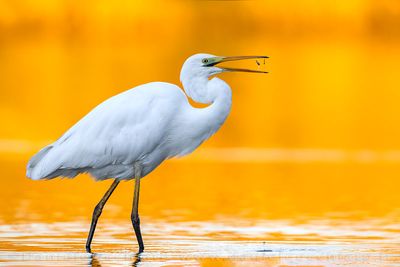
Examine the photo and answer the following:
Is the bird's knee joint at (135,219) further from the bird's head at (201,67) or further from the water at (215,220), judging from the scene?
the bird's head at (201,67)

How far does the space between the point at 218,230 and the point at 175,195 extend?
21.4ft

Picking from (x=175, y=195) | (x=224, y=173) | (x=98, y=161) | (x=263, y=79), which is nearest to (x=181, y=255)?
(x=98, y=161)

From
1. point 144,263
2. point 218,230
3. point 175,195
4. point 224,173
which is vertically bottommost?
point 144,263

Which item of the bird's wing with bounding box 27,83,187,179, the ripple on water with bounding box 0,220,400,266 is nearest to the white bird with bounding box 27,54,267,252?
the bird's wing with bounding box 27,83,187,179

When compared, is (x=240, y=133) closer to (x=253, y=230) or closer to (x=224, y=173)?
(x=224, y=173)

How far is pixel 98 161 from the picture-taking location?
1506cm

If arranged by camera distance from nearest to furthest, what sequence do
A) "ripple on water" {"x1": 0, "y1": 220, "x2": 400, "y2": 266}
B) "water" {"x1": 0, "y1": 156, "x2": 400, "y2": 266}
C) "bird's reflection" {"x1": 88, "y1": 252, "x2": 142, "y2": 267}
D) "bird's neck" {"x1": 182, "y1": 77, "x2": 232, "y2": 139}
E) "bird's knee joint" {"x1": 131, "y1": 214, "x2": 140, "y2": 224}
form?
1. "bird's reflection" {"x1": 88, "y1": 252, "x2": 142, "y2": 267}
2. "ripple on water" {"x1": 0, "y1": 220, "x2": 400, "y2": 266}
3. "water" {"x1": 0, "y1": 156, "x2": 400, "y2": 266}
4. "bird's neck" {"x1": 182, "y1": 77, "x2": 232, "y2": 139}
5. "bird's knee joint" {"x1": 131, "y1": 214, "x2": 140, "y2": 224}

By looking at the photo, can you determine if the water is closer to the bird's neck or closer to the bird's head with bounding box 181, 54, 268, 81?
the bird's neck

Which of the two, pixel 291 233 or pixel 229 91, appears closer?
pixel 229 91

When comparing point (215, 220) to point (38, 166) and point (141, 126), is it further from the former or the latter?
point (38, 166)

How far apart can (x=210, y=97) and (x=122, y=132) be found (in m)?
0.94

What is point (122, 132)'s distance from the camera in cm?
1501

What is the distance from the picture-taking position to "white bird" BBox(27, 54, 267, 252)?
1489cm

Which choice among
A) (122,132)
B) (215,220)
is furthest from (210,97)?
(215,220)
